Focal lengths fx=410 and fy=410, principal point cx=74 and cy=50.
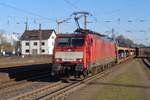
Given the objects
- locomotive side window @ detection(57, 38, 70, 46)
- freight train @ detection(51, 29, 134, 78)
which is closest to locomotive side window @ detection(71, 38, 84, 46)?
freight train @ detection(51, 29, 134, 78)

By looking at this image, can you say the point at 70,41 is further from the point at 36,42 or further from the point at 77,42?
the point at 36,42

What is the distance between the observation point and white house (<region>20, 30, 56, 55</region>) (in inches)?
4855

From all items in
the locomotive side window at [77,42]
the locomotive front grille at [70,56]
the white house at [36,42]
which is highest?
the white house at [36,42]

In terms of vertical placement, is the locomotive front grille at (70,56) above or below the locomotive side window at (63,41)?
below

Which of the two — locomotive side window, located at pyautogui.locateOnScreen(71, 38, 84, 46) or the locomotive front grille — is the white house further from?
the locomotive front grille

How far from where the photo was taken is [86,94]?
1841cm

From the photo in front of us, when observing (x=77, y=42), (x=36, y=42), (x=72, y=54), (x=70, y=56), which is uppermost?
(x=36, y=42)

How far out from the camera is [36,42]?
12512 cm

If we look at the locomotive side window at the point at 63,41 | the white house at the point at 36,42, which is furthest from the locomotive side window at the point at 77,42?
the white house at the point at 36,42

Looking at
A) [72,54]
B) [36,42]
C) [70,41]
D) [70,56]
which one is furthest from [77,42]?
[36,42]

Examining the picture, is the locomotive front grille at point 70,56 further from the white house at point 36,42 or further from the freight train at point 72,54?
the white house at point 36,42

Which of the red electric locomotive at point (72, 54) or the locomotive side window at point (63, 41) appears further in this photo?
the locomotive side window at point (63, 41)

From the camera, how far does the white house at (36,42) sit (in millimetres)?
123312

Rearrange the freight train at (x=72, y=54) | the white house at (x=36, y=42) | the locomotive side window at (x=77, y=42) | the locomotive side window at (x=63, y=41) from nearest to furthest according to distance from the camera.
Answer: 1. the freight train at (x=72, y=54)
2. the locomotive side window at (x=77, y=42)
3. the locomotive side window at (x=63, y=41)
4. the white house at (x=36, y=42)
